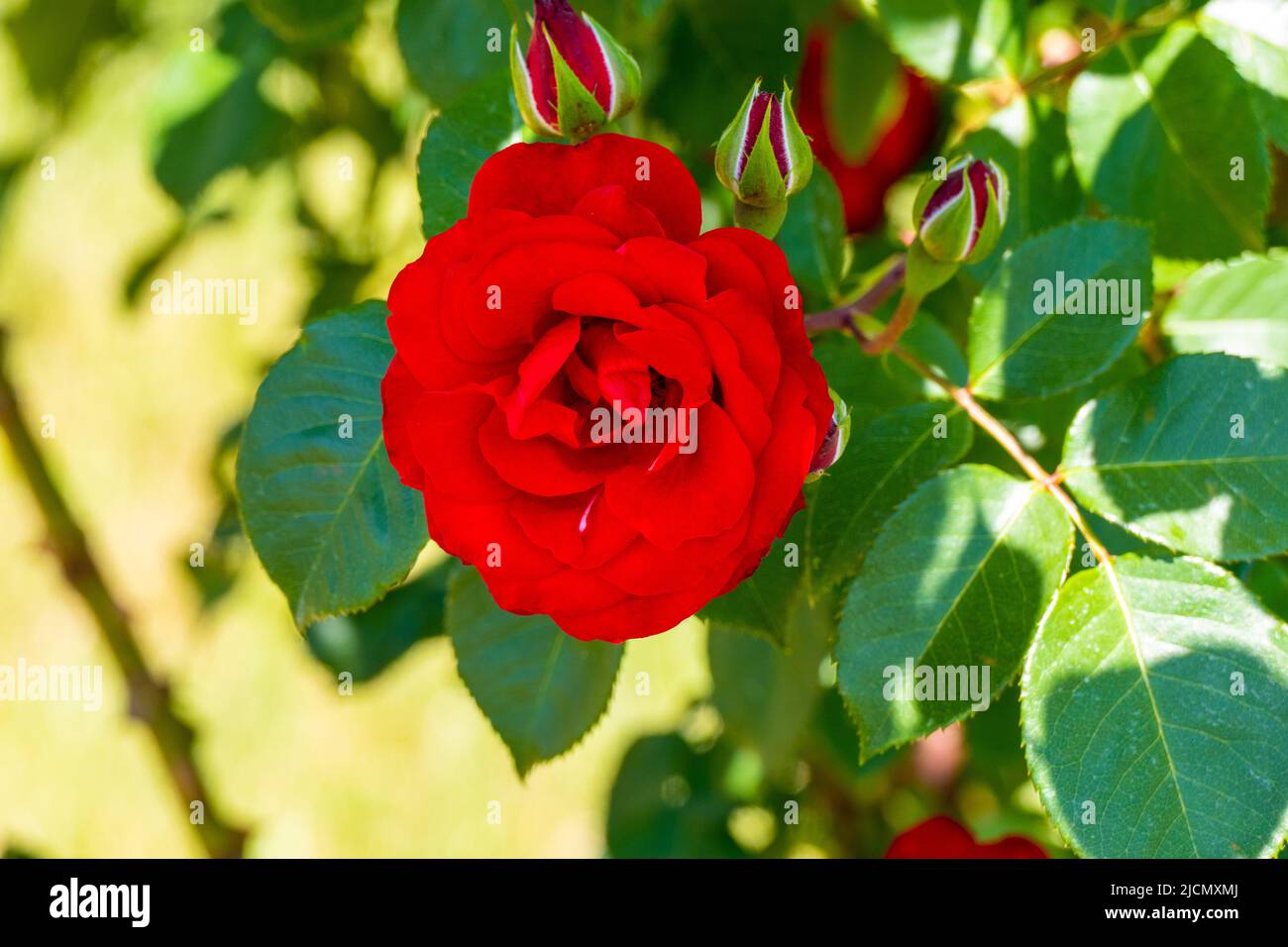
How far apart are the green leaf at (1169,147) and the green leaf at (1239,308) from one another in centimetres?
5

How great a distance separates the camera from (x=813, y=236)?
0.84 meters

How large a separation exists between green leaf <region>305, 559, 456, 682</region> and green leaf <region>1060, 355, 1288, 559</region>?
2.34ft

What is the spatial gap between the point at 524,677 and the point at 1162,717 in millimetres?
392

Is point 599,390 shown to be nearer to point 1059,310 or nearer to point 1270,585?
point 1059,310

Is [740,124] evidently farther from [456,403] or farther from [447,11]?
[447,11]

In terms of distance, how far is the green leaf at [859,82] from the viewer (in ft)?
4.09

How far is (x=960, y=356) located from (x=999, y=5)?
26 centimetres

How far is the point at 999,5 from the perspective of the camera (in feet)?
2.84

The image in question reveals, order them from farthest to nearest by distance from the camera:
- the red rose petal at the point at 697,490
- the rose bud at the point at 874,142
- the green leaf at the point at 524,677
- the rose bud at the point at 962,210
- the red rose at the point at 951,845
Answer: the rose bud at the point at 874,142
the red rose at the point at 951,845
the green leaf at the point at 524,677
the rose bud at the point at 962,210
the red rose petal at the point at 697,490

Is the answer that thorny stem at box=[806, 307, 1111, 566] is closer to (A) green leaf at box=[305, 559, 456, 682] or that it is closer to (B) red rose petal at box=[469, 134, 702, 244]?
(B) red rose petal at box=[469, 134, 702, 244]

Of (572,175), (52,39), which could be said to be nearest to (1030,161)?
(572,175)

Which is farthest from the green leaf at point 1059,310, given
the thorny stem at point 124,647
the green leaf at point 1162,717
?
the thorny stem at point 124,647

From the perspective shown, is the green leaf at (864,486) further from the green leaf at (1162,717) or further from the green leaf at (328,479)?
the green leaf at (328,479)
